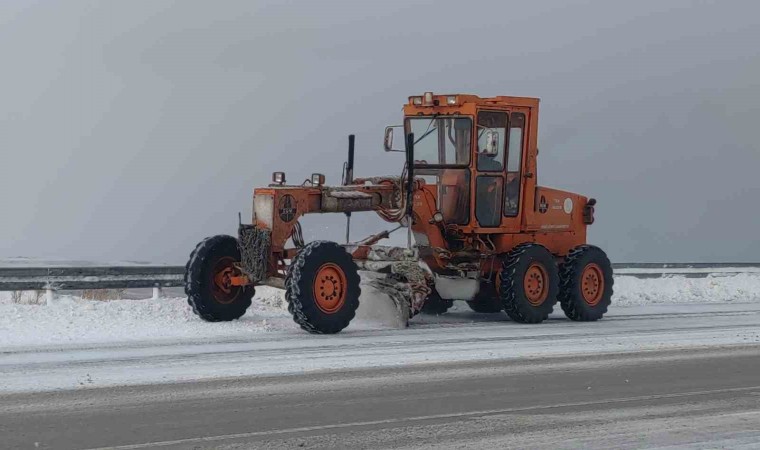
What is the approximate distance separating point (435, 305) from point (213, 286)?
376 centimetres

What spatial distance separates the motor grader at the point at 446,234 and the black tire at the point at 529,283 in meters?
0.02

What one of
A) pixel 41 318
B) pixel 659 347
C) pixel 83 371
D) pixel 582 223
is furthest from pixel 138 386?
pixel 582 223

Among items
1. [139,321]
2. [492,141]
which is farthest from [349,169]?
[139,321]

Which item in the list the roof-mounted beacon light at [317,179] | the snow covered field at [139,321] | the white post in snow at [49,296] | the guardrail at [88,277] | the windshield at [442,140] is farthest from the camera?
the guardrail at [88,277]

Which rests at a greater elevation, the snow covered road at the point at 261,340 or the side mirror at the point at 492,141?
the side mirror at the point at 492,141

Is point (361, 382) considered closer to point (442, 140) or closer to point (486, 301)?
point (442, 140)

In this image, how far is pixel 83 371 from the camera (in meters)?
10.1

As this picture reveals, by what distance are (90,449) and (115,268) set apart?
10300mm

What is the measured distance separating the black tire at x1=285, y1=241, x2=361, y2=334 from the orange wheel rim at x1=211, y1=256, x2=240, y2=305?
4.94 ft

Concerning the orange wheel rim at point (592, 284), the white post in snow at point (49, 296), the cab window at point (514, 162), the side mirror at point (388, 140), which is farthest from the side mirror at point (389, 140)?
the white post in snow at point (49, 296)

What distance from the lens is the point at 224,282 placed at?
14.7m

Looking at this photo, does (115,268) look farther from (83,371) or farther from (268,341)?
(83,371)

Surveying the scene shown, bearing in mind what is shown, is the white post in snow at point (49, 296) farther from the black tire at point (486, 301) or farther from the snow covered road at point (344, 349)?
the black tire at point (486, 301)

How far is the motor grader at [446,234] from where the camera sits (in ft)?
46.5
